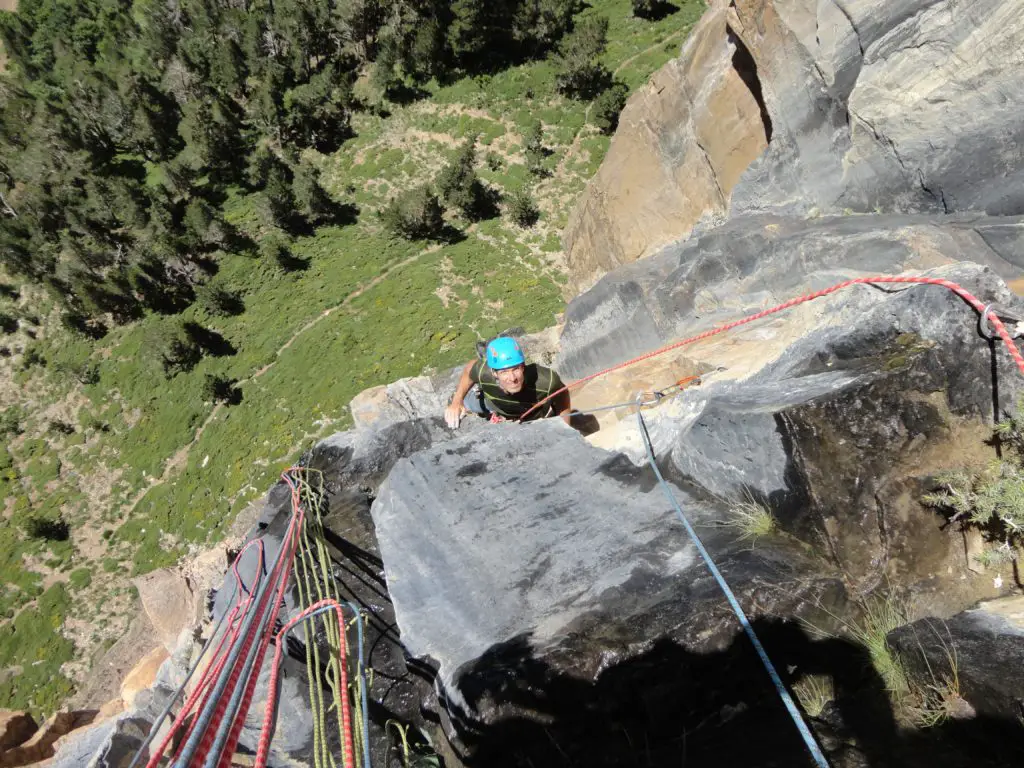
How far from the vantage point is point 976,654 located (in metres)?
2.58

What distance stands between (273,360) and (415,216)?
9.15 m

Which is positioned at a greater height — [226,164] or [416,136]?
[226,164]

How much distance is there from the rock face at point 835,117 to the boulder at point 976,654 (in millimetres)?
6188

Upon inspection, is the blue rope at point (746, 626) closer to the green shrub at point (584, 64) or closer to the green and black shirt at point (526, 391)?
the green and black shirt at point (526, 391)

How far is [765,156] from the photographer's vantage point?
10695 mm

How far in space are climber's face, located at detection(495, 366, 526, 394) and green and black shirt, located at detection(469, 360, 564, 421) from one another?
48 centimetres

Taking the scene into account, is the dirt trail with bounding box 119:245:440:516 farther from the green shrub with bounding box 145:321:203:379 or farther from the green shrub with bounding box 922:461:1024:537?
the green shrub with bounding box 922:461:1024:537

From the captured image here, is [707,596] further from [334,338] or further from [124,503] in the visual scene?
[124,503]

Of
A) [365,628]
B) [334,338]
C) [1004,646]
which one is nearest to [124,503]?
[334,338]

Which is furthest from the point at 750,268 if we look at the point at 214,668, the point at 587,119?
the point at 587,119

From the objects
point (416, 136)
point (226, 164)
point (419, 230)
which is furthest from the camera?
point (226, 164)

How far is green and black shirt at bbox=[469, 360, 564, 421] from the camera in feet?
21.4

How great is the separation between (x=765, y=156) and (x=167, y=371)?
2677cm

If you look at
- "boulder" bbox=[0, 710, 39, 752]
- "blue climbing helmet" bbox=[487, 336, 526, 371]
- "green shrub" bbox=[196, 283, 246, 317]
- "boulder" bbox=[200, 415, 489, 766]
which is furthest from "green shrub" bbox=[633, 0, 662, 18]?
"boulder" bbox=[0, 710, 39, 752]
